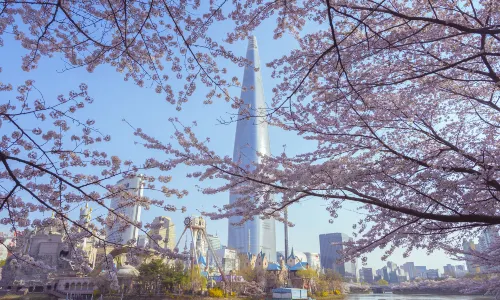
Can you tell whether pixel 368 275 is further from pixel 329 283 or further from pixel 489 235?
pixel 489 235

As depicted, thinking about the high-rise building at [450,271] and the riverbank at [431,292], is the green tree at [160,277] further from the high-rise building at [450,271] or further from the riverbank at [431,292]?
the high-rise building at [450,271]

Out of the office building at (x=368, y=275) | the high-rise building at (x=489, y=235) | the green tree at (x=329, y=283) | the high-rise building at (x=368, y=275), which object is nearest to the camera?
the high-rise building at (x=489, y=235)

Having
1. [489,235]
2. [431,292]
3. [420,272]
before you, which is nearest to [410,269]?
[420,272]

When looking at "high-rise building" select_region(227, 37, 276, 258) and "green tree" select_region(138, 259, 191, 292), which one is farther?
"high-rise building" select_region(227, 37, 276, 258)

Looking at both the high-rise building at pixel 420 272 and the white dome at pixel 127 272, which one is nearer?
the white dome at pixel 127 272

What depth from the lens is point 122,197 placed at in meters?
5.97

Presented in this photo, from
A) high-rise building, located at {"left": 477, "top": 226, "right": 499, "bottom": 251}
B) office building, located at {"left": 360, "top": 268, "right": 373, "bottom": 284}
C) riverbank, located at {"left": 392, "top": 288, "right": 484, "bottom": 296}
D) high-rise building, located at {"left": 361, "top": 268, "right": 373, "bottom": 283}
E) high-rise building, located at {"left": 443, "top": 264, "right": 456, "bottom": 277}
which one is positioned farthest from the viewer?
high-rise building, located at {"left": 361, "top": 268, "right": 373, "bottom": 283}

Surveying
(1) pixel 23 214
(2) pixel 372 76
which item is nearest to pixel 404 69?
(2) pixel 372 76

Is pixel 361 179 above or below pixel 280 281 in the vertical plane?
above

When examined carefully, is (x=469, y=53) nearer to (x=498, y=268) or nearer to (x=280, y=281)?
(x=498, y=268)

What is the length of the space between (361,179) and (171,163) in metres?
4.28

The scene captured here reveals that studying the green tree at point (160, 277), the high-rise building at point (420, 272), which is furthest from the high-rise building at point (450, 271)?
the green tree at point (160, 277)

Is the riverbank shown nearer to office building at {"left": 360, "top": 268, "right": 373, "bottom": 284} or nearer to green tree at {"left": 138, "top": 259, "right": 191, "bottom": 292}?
green tree at {"left": 138, "top": 259, "right": 191, "bottom": 292}

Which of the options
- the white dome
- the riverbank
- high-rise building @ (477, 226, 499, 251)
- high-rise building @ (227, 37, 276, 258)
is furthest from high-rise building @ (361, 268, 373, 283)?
high-rise building @ (477, 226, 499, 251)
